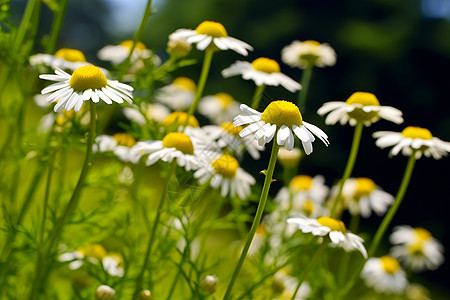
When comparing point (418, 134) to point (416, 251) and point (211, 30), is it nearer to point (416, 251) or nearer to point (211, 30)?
point (211, 30)

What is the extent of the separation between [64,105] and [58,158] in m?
0.46

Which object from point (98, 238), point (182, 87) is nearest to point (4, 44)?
point (98, 238)

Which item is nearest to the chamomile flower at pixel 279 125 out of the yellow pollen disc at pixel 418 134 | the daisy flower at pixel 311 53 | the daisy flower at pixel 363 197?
the yellow pollen disc at pixel 418 134

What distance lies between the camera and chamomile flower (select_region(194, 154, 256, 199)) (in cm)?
111

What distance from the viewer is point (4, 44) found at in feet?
3.67

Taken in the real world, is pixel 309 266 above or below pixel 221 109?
below

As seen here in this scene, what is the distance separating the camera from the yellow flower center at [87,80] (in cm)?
84

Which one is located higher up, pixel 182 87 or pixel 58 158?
pixel 182 87

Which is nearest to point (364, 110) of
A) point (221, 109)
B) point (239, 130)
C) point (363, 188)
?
point (239, 130)

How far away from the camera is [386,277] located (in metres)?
2.11

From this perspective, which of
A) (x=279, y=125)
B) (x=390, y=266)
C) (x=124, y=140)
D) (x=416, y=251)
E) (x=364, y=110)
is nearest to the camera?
(x=279, y=125)

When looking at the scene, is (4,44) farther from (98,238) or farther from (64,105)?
(98,238)

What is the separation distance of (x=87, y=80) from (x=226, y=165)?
0.41 m

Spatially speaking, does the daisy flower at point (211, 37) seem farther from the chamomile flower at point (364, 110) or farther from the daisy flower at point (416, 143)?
the daisy flower at point (416, 143)
